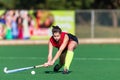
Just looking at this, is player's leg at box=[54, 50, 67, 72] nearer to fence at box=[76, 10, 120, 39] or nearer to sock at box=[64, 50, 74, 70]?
sock at box=[64, 50, 74, 70]

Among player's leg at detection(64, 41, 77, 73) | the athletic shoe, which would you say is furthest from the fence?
player's leg at detection(64, 41, 77, 73)

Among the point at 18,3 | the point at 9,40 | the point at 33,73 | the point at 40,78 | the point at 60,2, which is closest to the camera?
the point at 40,78

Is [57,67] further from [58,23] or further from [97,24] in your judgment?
[97,24]

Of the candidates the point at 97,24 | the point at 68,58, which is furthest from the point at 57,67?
the point at 97,24

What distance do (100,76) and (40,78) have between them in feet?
5.35

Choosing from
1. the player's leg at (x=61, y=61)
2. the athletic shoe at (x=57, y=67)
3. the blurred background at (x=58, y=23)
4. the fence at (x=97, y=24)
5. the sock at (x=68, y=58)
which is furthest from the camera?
the fence at (x=97, y=24)

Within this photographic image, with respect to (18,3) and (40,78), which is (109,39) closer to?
(18,3)

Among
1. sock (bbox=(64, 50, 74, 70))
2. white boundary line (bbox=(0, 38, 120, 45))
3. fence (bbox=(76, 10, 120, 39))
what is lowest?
white boundary line (bbox=(0, 38, 120, 45))

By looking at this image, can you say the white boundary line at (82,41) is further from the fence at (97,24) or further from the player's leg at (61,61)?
the player's leg at (61,61)

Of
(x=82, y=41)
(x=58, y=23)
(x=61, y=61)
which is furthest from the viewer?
(x=58, y=23)

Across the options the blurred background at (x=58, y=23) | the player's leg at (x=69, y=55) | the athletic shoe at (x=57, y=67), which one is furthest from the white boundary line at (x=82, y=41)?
the player's leg at (x=69, y=55)

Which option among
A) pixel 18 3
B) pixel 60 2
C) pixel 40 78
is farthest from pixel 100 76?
pixel 18 3

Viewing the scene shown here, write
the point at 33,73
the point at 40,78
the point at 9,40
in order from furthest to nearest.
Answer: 1. the point at 9,40
2. the point at 33,73
3. the point at 40,78

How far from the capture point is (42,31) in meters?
30.6
